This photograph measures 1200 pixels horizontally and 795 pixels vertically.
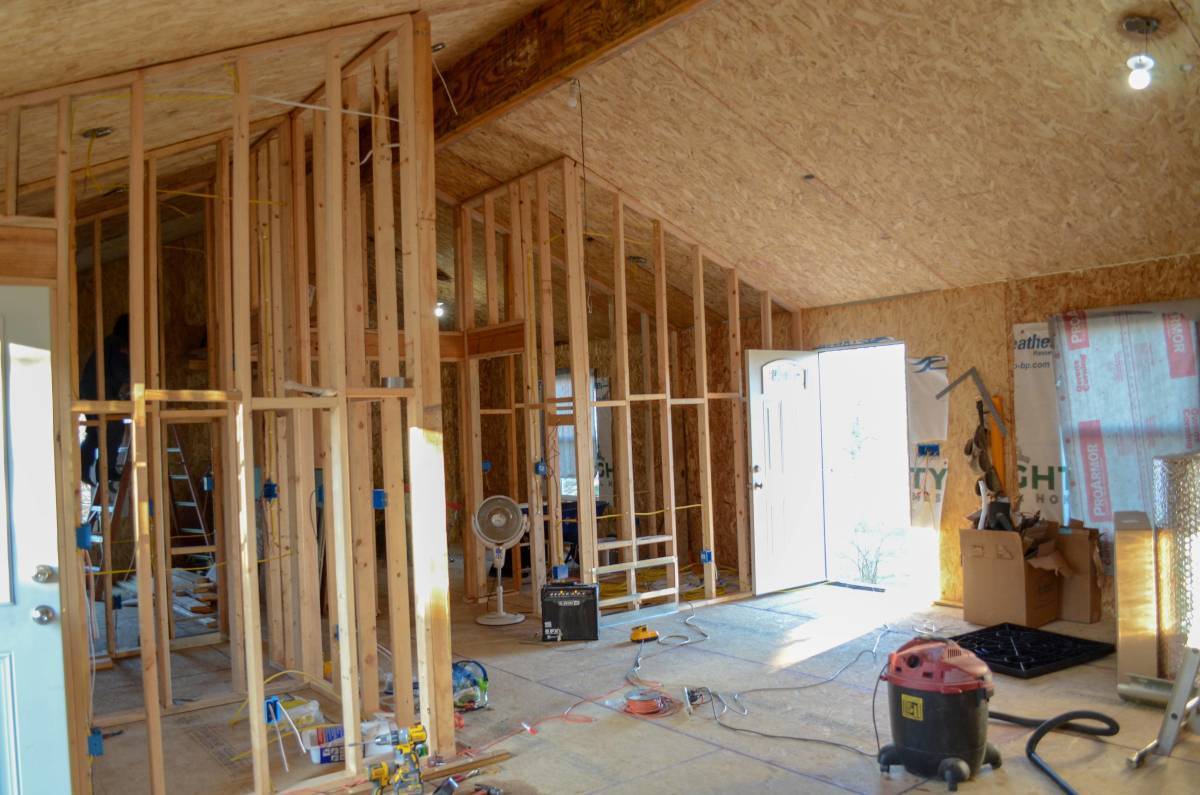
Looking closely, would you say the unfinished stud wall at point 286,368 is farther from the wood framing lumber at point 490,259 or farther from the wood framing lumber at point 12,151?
the wood framing lumber at point 490,259

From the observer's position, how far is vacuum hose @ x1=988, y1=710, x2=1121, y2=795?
4.52 m

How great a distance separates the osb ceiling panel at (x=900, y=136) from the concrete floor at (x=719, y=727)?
3.18 metres

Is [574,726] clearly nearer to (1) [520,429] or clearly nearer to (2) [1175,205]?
(2) [1175,205]

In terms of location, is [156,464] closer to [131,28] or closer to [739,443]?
[131,28]

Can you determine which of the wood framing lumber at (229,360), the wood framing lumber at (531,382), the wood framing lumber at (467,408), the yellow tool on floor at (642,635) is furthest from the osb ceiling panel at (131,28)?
the yellow tool on floor at (642,635)

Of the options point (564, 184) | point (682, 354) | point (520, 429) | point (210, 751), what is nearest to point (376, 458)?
point (520, 429)

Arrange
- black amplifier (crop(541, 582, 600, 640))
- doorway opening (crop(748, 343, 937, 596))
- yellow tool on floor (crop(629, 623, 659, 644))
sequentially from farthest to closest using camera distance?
1. doorway opening (crop(748, 343, 937, 596))
2. black amplifier (crop(541, 582, 600, 640))
3. yellow tool on floor (crop(629, 623, 659, 644))

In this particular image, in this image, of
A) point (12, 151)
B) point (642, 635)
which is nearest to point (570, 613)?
point (642, 635)

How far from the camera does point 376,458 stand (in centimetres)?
1366

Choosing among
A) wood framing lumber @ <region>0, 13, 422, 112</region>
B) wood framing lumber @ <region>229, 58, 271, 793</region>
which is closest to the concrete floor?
wood framing lumber @ <region>229, 58, 271, 793</region>

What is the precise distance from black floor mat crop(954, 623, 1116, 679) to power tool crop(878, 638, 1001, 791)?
73.9 inches

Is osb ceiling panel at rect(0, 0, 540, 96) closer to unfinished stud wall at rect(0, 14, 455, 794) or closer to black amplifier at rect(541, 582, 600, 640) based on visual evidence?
unfinished stud wall at rect(0, 14, 455, 794)

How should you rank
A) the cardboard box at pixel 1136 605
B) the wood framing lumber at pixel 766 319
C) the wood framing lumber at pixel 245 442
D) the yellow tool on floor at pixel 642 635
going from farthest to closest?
1. the wood framing lumber at pixel 766 319
2. the yellow tool on floor at pixel 642 635
3. the cardboard box at pixel 1136 605
4. the wood framing lumber at pixel 245 442

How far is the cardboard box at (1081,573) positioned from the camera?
7344mm
